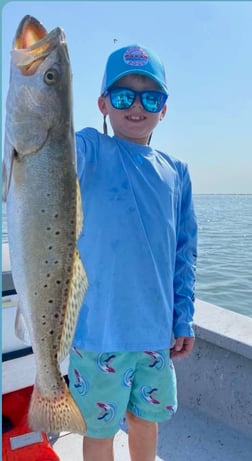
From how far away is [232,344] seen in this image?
3256 millimetres

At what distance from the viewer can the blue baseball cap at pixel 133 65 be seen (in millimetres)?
2107

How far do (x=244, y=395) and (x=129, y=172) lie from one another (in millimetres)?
2024

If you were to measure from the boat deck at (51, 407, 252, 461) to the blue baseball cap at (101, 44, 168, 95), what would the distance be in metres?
2.25

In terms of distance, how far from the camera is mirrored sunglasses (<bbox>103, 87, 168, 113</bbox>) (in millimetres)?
2121

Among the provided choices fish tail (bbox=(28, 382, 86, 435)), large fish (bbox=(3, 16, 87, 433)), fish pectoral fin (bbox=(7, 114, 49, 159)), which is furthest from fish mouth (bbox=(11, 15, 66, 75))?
fish tail (bbox=(28, 382, 86, 435))

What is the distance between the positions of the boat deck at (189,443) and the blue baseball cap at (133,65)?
225cm

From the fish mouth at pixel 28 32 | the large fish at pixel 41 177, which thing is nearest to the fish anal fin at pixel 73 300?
the large fish at pixel 41 177

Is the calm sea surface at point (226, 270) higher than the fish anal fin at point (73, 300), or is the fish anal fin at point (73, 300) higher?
the fish anal fin at point (73, 300)

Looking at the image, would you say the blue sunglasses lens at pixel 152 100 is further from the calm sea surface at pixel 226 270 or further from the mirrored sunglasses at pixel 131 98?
the calm sea surface at pixel 226 270

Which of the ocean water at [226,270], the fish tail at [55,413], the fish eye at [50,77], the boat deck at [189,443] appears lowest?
the ocean water at [226,270]

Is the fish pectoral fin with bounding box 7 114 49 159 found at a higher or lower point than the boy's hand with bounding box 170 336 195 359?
higher

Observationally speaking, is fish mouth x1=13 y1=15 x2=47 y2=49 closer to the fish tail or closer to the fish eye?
the fish eye

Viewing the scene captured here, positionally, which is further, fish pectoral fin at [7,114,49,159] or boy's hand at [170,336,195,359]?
boy's hand at [170,336,195,359]

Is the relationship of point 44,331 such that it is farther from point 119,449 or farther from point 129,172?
point 119,449
